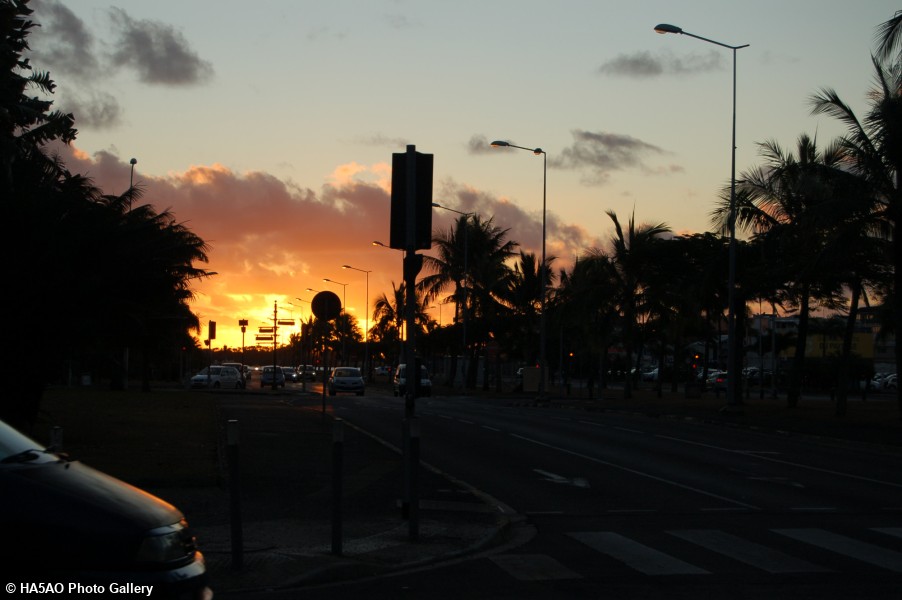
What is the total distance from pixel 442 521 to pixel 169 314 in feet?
42.5

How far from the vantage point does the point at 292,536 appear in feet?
34.2

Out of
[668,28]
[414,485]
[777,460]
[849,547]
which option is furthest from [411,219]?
[668,28]

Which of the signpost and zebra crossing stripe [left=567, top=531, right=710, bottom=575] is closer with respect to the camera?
zebra crossing stripe [left=567, top=531, right=710, bottom=575]

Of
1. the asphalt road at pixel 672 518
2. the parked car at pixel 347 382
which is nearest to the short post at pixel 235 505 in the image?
the asphalt road at pixel 672 518

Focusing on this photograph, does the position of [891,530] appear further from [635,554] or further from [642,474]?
[642,474]

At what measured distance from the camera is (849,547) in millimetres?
10539

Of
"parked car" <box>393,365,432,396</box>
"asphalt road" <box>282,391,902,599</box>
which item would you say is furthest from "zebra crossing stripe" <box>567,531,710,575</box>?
"parked car" <box>393,365,432,396</box>

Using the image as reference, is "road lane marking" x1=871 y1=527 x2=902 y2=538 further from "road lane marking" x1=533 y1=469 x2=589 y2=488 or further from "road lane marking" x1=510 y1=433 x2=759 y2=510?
"road lane marking" x1=533 y1=469 x2=589 y2=488

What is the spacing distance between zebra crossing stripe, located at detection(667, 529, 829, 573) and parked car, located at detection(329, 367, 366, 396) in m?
48.7

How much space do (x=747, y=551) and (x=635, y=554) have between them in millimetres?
1134

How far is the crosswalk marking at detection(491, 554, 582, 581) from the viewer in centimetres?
903

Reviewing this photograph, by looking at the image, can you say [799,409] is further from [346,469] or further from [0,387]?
[0,387]

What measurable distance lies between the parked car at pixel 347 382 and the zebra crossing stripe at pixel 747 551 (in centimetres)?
4867

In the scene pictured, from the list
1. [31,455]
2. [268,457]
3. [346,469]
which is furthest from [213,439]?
[31,455]
